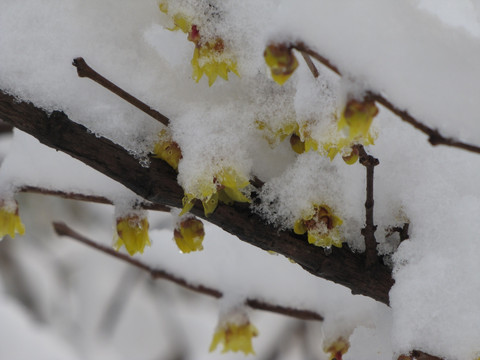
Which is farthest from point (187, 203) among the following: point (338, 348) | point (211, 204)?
point (338, 348)

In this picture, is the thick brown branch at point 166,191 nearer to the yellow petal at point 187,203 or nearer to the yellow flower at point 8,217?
the yellow petal at point 187,203

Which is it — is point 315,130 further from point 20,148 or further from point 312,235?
point 20,148

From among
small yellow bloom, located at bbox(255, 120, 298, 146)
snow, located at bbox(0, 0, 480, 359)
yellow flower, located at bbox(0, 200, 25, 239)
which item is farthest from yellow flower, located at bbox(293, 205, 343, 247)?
yellow flower, located at bbox(0, 200, 25, 239)

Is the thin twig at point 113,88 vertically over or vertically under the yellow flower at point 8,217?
over

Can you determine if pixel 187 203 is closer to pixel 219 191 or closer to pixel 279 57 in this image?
pixel 219 191

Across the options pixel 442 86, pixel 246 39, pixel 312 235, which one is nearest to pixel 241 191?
pixel 312 235

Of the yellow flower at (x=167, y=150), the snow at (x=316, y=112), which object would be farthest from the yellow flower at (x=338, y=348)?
the yellow flower at (x=167, y=150)
